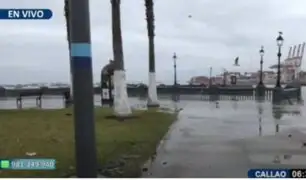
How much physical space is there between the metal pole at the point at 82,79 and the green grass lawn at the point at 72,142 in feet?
7.32

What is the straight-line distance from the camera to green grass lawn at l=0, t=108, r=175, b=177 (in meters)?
8.41

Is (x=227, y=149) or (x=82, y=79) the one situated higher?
(x=82, y=79)

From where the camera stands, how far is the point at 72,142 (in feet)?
35.2

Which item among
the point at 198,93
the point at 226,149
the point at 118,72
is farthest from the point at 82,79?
the point at 198,93

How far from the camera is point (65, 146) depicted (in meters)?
10.2

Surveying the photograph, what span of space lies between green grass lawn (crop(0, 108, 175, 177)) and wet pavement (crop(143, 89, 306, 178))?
17.5 inches

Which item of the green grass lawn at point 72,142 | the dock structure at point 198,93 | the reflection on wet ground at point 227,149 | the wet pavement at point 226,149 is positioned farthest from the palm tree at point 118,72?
the dock structure at point 198,93

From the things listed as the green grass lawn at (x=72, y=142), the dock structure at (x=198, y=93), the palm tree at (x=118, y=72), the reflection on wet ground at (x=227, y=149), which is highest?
the palm tree at (x=118, y=72)

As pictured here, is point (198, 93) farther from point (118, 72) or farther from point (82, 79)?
point (82, 79)

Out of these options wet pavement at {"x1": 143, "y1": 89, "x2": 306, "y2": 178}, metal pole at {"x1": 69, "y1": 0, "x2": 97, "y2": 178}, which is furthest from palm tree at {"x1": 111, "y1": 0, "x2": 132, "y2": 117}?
metal pole at {"x1": 69, "y1": 0, "x2": 97, "y2": 178}

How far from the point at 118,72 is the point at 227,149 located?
23.0ft

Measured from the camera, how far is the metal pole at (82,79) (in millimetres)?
5277

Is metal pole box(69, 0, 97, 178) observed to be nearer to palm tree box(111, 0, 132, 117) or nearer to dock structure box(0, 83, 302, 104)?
palm tree box(111, 0, 132, 117)

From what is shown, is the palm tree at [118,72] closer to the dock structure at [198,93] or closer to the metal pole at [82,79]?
the metal pole at [82,79]
